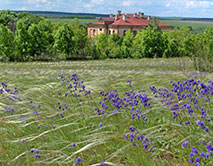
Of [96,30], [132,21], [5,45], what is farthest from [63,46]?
[132,21]

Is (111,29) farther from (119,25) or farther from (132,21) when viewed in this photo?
(132,21)

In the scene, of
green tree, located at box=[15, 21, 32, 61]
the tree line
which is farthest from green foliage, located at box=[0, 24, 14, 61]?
green tree, located at box=[15, 21, 32, 61]

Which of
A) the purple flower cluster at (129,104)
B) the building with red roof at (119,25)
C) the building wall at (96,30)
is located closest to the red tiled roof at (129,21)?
the building with red roof at (119,25)

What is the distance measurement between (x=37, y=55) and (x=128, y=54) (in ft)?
54.7

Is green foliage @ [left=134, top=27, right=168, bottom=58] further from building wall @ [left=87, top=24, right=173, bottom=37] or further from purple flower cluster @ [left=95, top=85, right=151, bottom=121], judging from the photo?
building wall @ [left=87, top=24, right=173, bottom=37]

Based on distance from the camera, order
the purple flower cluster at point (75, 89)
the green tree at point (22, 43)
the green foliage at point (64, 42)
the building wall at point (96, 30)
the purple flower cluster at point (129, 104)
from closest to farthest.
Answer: the purple flower cluster at point (129, 104) → the purple flower cluster at point (75, 89) → the green tree at point (22, 43) → the green foliage at point (64, 42) → the building wall at point (96, 30)

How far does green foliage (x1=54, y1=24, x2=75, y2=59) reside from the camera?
149ft

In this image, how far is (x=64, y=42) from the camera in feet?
150

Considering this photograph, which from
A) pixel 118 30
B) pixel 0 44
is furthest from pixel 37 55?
pixel 118 30

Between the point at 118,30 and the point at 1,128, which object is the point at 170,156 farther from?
the point at 118,30

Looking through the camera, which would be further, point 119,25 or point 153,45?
point 119,25

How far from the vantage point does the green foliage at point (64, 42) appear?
45562mm

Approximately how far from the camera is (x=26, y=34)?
140 ft

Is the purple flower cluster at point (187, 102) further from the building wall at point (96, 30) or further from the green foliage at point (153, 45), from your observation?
the building wall at point (96, 30)
